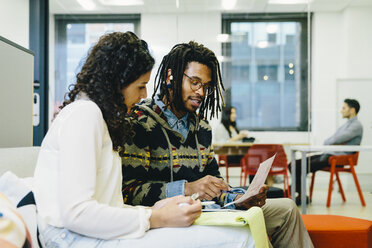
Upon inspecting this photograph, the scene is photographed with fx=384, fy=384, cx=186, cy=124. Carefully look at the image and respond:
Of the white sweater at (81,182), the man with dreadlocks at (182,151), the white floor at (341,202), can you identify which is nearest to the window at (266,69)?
the white floor at (341,202)

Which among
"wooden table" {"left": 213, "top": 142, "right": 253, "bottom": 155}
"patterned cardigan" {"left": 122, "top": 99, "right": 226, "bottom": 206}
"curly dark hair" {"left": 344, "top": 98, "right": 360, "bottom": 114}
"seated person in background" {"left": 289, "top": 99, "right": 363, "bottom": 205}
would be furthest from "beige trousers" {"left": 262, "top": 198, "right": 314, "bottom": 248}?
"curly dark hair" {"left": 344, "top": 98, "right": 360, "bottom": 114}

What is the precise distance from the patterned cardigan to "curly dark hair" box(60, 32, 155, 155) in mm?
388

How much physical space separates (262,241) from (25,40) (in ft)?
9.62

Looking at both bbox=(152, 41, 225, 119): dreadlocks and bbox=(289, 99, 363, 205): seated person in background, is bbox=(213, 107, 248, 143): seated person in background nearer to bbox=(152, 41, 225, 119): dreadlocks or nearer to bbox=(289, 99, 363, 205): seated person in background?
bbox=(289, 99, 363, 205): seated person in background

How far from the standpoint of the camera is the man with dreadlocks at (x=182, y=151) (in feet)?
4.69

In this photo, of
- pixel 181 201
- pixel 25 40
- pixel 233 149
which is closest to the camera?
pixel 181 201

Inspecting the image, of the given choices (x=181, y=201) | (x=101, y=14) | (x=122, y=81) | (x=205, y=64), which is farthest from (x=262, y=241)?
(x=101, y=14)

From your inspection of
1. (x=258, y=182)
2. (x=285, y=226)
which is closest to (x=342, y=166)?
(x=285, y=226)

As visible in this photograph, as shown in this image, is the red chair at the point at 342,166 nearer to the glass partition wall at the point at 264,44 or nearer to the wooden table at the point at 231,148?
the glass partition wall at the point at 264,44

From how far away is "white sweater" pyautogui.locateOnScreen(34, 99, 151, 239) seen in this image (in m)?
0.89

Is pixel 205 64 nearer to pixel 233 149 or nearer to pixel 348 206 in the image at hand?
pixel 233 149

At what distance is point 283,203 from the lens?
1447 millimetres

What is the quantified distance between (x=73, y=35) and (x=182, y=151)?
3.07 meters

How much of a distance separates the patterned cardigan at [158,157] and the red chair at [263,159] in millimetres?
2271
